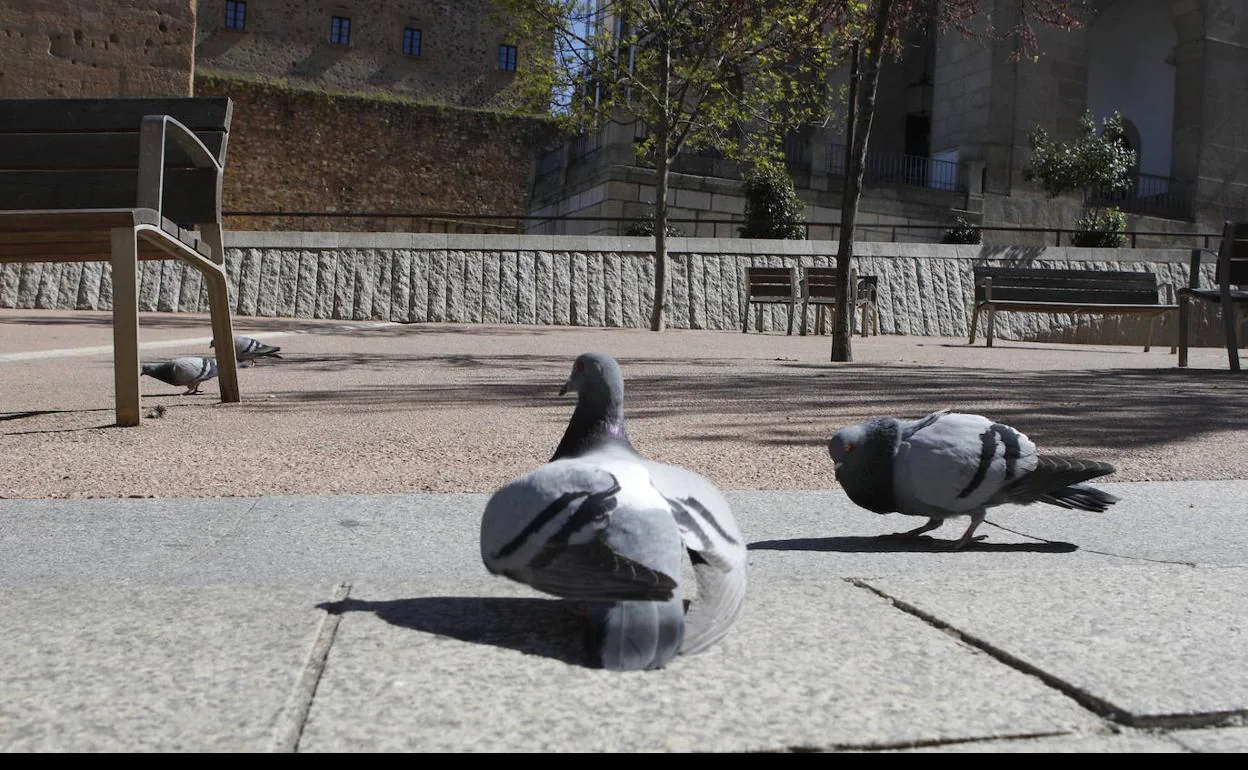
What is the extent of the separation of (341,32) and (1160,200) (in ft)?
89.0

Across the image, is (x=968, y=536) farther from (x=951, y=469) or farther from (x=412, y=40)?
(x=412, y=40)

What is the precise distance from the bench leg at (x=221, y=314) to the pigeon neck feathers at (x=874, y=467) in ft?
10.8

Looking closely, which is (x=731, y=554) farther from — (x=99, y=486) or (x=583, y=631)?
(x=99, y=486)

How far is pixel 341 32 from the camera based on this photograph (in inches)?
1577

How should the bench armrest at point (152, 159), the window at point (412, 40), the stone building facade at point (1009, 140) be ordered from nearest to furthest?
the bench armrest at point (152, 159) < the stone building facade at point (1009, 140) < the window at point (412, 40)

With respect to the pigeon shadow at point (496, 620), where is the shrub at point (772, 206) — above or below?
above

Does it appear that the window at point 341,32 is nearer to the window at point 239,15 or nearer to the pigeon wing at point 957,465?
the window at point 239,15

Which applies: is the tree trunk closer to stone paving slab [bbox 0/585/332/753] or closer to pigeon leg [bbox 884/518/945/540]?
pigeon leg [bbox 884/518/945/540]

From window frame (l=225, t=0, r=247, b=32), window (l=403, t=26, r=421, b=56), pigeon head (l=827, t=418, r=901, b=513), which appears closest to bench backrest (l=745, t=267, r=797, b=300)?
pigeon head (l=827, t=418, r=901, b=513)

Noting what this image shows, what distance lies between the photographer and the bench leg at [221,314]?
497 centimetres

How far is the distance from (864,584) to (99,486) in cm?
219

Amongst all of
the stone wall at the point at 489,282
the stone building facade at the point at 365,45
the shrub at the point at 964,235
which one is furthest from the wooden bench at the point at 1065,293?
the stone building facade at the point at 365,45

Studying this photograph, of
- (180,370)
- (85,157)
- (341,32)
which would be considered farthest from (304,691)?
(341,32)

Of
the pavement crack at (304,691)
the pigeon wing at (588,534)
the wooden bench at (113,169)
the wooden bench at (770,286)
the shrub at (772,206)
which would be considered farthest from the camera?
the shrub at (772,206)
